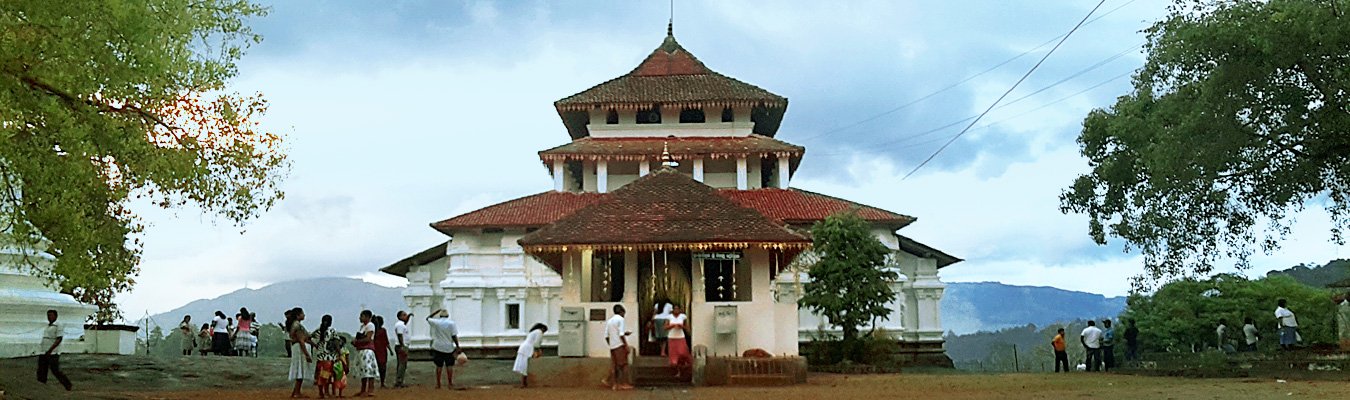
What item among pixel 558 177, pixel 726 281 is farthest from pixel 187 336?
pixel 726 281

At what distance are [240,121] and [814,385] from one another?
9589 millimetres

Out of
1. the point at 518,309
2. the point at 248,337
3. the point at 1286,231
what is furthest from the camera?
the point at 518,309

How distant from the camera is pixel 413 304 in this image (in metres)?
36.1

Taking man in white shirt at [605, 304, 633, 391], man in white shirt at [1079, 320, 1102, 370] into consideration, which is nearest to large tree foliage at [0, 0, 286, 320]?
man in white shirt at [605, 304, 633, 391]

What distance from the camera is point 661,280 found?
17781 millimetres

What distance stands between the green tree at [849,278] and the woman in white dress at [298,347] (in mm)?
16562

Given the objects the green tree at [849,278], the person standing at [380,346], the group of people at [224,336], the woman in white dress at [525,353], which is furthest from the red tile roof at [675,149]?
the woman in white dress at [525,353]

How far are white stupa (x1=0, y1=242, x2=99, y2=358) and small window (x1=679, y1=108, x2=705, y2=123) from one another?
23646 millimetres

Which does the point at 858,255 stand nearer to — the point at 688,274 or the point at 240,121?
the point at 688,274

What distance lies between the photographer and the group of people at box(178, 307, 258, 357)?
24.6 m

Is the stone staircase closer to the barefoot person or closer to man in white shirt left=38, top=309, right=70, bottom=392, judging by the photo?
the barefoot person

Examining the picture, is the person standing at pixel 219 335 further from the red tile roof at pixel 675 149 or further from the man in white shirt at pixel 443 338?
the red tile roof at pixel 675 149

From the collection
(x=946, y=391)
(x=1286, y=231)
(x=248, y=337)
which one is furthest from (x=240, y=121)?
(x=1286, y=231)

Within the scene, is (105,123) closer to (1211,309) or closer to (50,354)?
(50,354)
